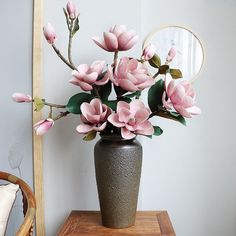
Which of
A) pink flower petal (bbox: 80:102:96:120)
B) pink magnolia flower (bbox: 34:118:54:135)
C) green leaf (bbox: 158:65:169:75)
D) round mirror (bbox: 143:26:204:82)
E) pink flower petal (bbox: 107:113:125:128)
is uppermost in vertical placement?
round mirror (bbox: 143:26:204:82)

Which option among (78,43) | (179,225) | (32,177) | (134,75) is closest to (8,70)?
(78,43)

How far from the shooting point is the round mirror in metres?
1.56

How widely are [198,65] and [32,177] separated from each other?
917 mm

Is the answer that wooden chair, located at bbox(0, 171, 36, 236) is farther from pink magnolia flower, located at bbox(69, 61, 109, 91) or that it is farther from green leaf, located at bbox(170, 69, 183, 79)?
green leaf, located at bbox(170, 69, 183, 79)

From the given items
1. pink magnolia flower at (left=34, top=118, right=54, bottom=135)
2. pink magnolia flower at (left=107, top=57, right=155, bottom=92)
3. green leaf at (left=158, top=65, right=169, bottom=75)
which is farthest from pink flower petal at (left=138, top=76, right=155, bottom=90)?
pink magnolia flower at (left=34, top=118, right=54, bottom=135)

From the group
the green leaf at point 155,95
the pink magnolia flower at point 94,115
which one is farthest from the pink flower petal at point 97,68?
the green leaf at point 155,95

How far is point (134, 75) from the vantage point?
116 centimetres

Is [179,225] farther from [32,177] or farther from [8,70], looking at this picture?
[8,70]

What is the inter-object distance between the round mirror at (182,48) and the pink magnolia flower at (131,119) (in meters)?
0.44

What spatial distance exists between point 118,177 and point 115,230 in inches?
8.2

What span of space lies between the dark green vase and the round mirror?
0.46 m

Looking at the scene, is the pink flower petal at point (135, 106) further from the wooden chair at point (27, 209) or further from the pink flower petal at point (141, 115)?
the wooden chair at point (27, 209)

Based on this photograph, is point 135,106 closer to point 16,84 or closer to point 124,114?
point 124,114

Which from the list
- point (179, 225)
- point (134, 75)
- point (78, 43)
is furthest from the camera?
point (179, 225)
